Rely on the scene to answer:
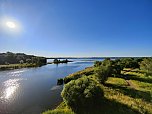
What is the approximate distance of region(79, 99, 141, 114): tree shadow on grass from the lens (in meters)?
26.8

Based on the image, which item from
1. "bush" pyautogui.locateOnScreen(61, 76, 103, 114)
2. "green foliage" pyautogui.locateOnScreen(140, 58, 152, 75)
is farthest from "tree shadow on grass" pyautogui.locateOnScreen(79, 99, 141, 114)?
"green foliage" pyautogui.locateOnScreen(140, 58, 152, 75)

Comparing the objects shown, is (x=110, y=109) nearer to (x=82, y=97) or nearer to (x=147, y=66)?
(x=82, y=97)

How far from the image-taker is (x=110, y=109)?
90.1ft

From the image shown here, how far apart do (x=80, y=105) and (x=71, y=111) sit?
180cm

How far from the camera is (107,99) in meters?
32.1

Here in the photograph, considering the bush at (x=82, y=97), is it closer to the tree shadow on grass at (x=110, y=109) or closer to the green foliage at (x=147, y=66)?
the tree shadow on grass at (x=110, y=109)

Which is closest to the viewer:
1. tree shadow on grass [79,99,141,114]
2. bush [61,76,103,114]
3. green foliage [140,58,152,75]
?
tree shadow on grass [79,99,141,114]

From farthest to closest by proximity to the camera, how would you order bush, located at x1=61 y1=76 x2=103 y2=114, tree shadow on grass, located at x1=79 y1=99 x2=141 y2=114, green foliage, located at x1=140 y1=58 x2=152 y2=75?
green foliage, located at x1=140 y1=58 x2=152 y2=75
bush, located at x1=61 y1=76 x2=103 y2=114
tree shadow on grass, located at x1=79 y1=99 x2=141 y2=114

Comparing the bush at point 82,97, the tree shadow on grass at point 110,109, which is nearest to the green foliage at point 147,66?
the tree shadow on grass at point 110,109

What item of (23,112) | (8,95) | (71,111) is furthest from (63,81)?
(71,111)

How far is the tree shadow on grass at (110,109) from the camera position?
26.8m

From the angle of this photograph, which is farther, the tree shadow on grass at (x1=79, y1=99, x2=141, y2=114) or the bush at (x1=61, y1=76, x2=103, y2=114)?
the bush at (x1=61, y1=76, x2=103, y2=114)

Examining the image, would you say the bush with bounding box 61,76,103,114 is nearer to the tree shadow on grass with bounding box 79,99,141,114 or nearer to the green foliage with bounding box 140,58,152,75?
the tree shadow on grass with bounding box 79,99,141,114

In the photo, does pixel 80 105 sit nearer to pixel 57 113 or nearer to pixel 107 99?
pixel 57 113
